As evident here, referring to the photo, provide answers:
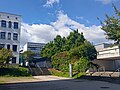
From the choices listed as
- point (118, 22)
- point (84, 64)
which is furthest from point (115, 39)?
point (84, 64)

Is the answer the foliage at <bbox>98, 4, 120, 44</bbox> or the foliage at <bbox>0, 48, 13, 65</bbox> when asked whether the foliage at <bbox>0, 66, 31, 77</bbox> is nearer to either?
the foliage at <bbox>0, 48, 13, 65</bbox>

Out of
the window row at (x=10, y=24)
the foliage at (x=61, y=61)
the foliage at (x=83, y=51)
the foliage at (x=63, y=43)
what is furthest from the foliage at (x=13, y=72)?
the window row at (x=10, y=24)

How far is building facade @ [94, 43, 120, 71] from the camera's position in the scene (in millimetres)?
43097

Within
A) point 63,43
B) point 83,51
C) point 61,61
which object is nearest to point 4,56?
point 61,61

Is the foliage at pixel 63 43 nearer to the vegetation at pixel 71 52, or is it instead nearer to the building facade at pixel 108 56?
the vegetation at pixel 71 52

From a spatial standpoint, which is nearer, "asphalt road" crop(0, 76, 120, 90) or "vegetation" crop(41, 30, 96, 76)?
"asphalt road" crop(0, 76, 120, 90)

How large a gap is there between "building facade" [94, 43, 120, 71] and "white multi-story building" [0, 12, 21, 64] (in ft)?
59.8

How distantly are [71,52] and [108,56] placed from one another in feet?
25.7

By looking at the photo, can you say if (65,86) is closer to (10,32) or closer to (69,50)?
(69,50)

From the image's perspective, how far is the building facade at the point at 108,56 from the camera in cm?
4310

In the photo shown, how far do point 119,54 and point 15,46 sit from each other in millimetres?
23284

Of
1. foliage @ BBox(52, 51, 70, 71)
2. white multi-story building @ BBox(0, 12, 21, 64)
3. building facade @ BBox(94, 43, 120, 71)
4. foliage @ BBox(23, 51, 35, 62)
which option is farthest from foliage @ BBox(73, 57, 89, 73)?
foliage @ BBox(23, 51, 35, 62)

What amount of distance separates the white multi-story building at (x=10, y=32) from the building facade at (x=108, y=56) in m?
18.2

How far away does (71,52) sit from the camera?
143 feet
